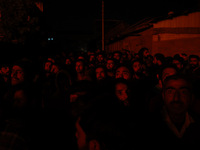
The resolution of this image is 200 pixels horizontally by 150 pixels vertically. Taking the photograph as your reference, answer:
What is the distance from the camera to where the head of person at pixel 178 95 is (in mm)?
2385

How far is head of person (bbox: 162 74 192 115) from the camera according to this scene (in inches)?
93.9

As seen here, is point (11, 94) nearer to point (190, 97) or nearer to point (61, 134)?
point (61, 134)

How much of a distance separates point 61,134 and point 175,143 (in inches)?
54.9

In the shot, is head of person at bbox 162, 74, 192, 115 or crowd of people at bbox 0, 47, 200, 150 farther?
head of person at bbox 162, 74, 192, 115

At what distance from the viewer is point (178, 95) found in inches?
94.6

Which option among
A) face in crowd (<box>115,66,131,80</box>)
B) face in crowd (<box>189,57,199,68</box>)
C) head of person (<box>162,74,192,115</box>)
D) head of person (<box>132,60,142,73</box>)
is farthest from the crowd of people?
face in crowd (<box>189,57,199,68</box>)

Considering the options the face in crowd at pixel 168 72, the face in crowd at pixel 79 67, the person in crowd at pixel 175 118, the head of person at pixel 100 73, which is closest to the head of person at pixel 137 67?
the head of person at pixel 100 73

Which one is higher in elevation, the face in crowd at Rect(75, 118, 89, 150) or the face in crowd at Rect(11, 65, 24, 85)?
the face in crowd at Rect(11, 65, 24, 85)

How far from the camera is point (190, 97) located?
2.45 meters

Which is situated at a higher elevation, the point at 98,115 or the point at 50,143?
the point at 98,115

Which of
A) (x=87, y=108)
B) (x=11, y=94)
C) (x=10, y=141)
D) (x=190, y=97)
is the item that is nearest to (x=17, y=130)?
(x=10, y=141)

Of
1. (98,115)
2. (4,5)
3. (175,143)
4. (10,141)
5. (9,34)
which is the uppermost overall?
(4,5)

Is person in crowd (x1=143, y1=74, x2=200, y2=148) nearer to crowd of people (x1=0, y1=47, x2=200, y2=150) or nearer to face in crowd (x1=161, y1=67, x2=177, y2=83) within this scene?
crowd of people (x1=0, y1=47, x2=200, y2=150)

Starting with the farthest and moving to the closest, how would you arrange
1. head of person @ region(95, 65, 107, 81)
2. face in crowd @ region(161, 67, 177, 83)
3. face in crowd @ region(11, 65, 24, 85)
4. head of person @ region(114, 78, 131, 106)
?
head of person @ region(95, 65, 107, 81) < face in crowd @ region(11, 65, 24, 85) < face in crowd @ region(161, 67, 177, 83) < head of person @ region(114, 78, 131, 106)
